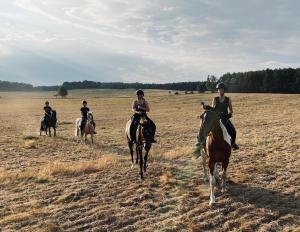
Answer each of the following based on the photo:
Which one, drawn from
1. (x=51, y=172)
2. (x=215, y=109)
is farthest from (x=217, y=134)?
(x=51, y=172)

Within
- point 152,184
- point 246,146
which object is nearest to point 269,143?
point 246,146

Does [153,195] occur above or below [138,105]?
below

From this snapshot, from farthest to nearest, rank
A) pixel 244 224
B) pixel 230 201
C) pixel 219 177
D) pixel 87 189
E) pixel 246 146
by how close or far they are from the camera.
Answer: pixel 246 146, pixel 219 177, pixel 87 189, pixel 230 201, pixel 244 224

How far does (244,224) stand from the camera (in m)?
8.84

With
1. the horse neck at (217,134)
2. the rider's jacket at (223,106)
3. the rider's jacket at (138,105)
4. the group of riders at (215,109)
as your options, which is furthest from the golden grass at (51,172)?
the horse neck at (217,134)

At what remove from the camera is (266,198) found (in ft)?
35.4

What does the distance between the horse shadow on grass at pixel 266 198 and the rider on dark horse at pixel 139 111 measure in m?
3.70

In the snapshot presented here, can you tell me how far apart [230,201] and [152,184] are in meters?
2.89

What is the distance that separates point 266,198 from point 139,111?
543 cm

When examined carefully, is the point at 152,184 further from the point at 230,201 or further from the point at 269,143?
the point at 269,143

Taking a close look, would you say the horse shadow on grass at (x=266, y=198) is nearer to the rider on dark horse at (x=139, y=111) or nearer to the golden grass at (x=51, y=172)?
the rider on dark horse at (x=139, y=111)

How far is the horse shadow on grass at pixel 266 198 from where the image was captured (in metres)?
9.95

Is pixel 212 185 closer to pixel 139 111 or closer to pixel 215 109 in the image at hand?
pixel 215 109

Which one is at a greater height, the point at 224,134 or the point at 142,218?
the point at 224,134
